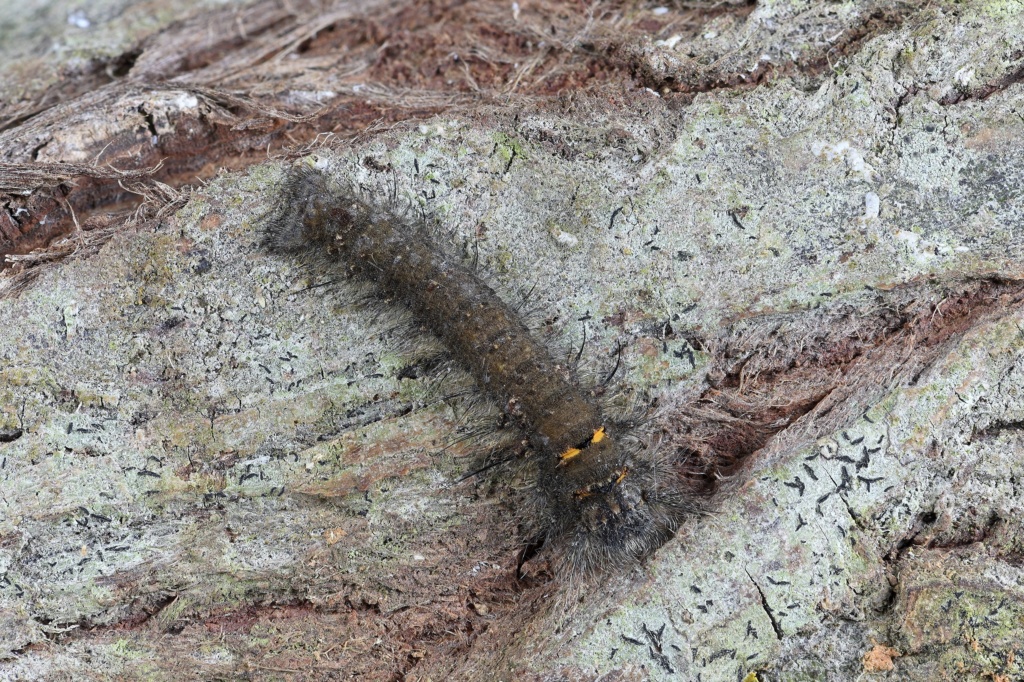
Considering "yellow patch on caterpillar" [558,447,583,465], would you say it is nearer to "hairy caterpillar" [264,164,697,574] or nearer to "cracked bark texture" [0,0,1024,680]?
"hairy caterpillar" [264,164,697,574]

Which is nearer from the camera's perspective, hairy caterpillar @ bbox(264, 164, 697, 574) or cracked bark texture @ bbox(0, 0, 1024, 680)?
cracked bark texture @ bbox(0, 0, 1024, 680)

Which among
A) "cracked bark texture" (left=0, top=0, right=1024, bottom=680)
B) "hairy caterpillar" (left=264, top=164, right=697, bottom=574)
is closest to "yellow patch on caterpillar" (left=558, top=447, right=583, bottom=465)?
"hairy caterpillar" (left=264, top=164, right=697, bottom=574)

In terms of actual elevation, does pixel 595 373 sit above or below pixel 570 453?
above

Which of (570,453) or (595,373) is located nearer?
(570,453)

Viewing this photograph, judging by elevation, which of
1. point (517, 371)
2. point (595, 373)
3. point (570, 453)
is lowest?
point (570, 453)

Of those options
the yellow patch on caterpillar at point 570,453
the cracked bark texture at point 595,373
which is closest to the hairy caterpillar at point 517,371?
the yellow patch on caterpillar at point 570,453

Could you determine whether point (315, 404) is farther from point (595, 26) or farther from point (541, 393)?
point (595, 26)
